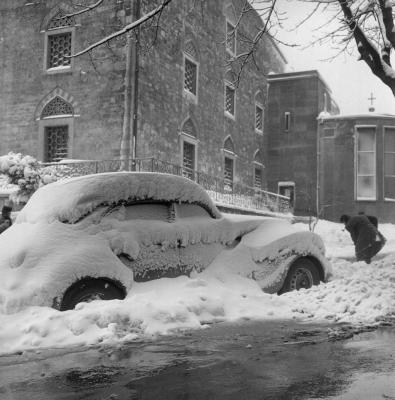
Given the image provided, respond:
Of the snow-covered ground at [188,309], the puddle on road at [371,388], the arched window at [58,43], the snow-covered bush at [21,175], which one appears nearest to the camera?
the puddle on road at [371,388]

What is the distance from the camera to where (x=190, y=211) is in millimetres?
7926

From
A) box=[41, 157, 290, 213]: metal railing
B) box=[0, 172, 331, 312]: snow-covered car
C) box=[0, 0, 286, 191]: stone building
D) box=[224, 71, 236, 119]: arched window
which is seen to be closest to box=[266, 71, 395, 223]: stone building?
box=[41, 157, 290, 213]: metal railing

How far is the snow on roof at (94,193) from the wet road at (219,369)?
2009 millimetres

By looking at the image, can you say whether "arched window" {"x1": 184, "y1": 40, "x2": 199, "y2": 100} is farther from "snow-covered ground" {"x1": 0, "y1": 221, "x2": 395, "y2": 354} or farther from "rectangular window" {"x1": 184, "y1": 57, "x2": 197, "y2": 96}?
"snow-covered ground" {"x1": 0, "y1": 221, "x2": 395, "y2": 354}

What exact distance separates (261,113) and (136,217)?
26.4 m

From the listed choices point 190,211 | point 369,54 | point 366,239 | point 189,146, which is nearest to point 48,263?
point 190,211

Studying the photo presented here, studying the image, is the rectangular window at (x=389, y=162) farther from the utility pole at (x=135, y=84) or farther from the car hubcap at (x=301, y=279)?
the car hubcap at (x=301, y=279)

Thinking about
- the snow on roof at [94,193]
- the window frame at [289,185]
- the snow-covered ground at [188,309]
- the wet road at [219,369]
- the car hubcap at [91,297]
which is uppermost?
the window frame at [289,185]

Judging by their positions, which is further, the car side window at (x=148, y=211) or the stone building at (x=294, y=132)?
the stone building at (x=294, y=132)

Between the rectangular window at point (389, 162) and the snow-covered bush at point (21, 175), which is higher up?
the rectangular window at point (389, 162)

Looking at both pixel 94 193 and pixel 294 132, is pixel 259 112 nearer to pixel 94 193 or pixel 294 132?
pixel 294 132

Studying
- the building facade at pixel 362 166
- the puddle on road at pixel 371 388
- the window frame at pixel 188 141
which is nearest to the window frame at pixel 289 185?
the building facade at pixel 362 166

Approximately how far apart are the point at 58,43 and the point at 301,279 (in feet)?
53.3

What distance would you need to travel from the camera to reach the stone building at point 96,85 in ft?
66.1
